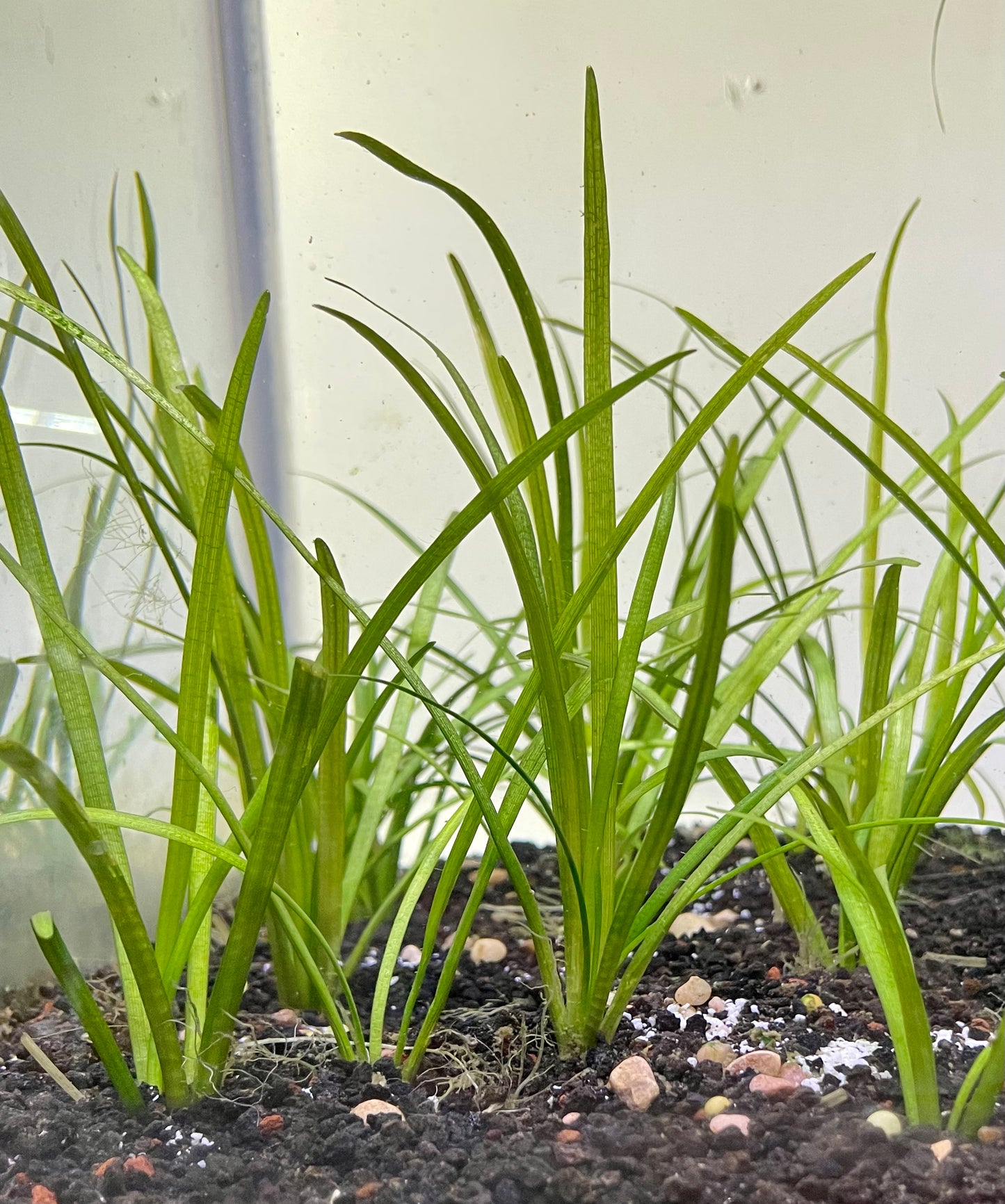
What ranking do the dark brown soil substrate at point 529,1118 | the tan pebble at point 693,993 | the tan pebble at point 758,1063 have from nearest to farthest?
the dark brown soil substrate at point 529,1118 → the tan pebble at point 758,1063 → the tan pebble at point 693,993

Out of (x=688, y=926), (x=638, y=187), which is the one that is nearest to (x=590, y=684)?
(x=688, y=926)

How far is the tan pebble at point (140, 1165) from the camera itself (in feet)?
1.56

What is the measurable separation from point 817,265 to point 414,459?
1.49 feet

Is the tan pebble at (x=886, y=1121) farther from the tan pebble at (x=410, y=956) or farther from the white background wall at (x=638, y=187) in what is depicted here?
the white background wall at (x=638, y=187)

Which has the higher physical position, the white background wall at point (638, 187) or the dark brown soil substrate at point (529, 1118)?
the white background wall at point (638, 187)

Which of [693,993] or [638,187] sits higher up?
[638,187]

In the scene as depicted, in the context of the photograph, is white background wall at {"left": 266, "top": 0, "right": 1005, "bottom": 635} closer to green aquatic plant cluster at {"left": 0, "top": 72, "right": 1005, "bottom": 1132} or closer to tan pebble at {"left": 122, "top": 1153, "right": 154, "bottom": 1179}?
green aquatic plant cluster at {"left": 0, "top": 72, "right": 1005, "bottom": 1132}

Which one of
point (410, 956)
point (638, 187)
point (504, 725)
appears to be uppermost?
point (638, 187)

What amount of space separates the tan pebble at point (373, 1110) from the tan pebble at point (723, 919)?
13.8 inches

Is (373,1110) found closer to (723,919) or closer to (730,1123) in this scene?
(730,1123)

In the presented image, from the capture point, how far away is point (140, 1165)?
480mm

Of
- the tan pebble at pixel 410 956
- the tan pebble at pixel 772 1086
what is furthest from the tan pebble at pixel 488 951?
the tan pebble at pixel 772 1086

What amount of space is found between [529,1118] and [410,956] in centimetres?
31

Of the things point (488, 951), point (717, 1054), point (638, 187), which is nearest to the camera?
point (717, 1054)
